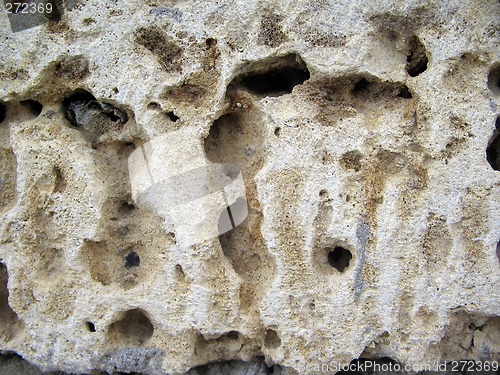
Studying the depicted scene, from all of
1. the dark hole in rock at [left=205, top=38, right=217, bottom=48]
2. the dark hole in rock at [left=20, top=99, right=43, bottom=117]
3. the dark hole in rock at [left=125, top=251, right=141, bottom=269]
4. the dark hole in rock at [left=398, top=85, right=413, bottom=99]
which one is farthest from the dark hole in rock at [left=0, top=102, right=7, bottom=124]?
the dark hole in rock at [left=398, top=85, right=413, bottom=99]

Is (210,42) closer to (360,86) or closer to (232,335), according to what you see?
(360,86)

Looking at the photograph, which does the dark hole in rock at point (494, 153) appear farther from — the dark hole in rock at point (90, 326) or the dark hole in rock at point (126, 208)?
the dark hole in rock at point (90, 326)

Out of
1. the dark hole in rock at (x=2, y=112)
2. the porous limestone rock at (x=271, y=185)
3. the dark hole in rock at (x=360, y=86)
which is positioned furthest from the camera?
the dark hole in rock at (x=2, y=112)

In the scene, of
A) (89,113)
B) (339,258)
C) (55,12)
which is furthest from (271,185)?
(55,12)

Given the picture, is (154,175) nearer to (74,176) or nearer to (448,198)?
(74,176)

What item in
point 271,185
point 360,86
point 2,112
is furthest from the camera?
point 2,112

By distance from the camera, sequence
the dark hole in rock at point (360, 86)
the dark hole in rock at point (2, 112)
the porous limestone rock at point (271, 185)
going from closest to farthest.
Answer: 1. the porous limestone rock at point (271, 185)
2. the dark hole in rock at point (360, 86)
3. the dark hole in rock at point (2, 112)

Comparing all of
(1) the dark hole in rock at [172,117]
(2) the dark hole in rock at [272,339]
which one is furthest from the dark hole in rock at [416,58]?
(2) the dark hole in rock at [272,339]
